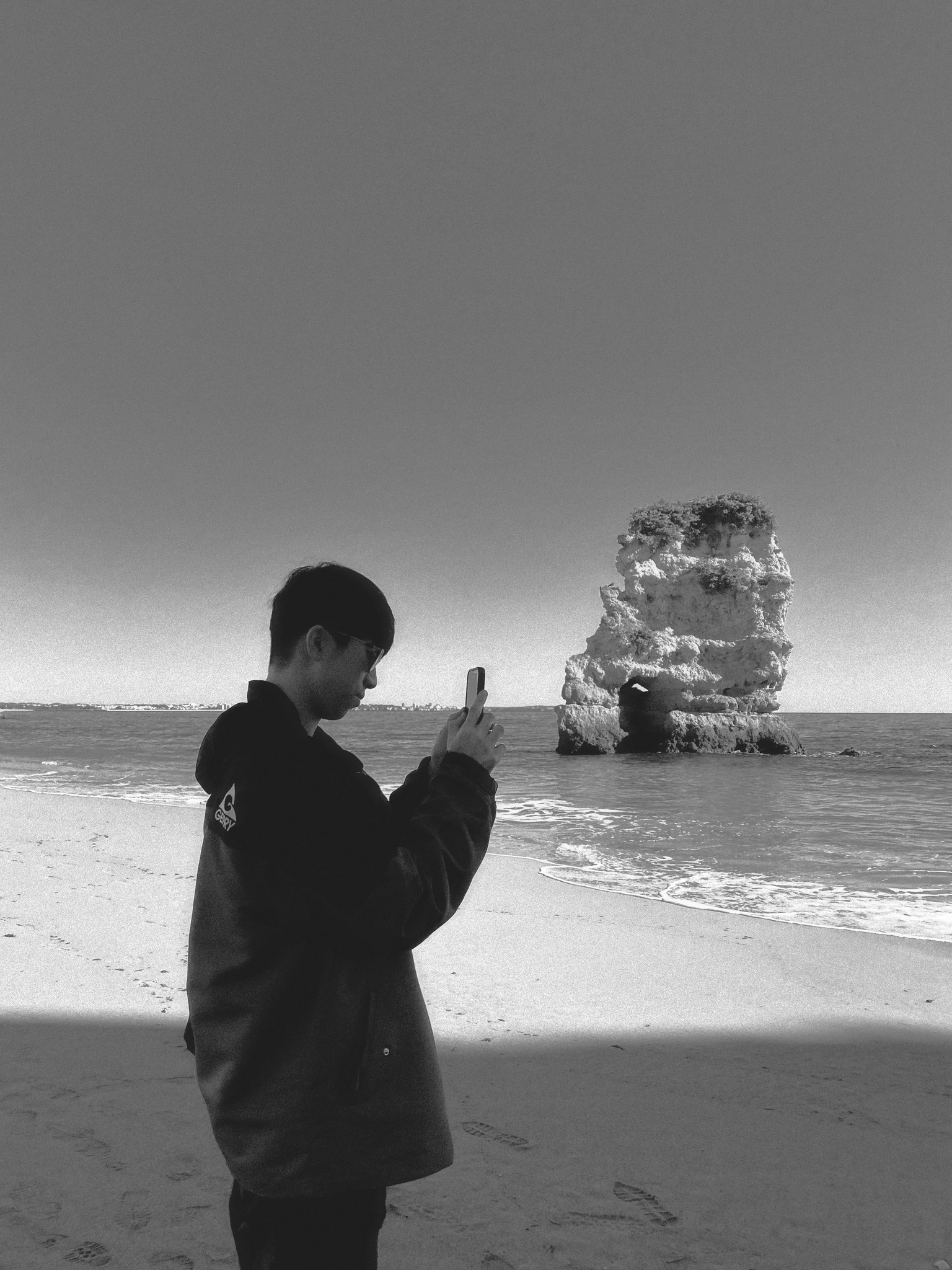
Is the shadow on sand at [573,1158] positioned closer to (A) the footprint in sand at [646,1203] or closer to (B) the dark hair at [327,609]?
(A) the footprint in sand at [646,1203]

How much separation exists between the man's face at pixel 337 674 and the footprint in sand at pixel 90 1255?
1.97 m

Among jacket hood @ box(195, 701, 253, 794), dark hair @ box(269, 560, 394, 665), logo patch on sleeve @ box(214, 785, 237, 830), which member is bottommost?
logo patch on sleeve @ box(214, 785, 237, 830)

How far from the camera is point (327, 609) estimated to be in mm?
1576

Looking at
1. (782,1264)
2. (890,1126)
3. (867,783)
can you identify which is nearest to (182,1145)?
(782,1264)

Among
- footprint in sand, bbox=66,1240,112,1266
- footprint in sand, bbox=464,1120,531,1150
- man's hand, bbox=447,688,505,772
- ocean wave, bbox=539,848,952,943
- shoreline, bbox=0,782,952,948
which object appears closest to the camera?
man's hand, bbox=447,688,505,772

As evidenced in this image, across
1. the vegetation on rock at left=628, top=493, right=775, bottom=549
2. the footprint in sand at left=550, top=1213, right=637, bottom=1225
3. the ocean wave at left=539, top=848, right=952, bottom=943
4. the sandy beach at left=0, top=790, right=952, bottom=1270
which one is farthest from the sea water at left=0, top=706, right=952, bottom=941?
→ the vegetation on rock at left=628, top=493, right=775, bottom=549

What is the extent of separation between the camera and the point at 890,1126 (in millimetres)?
3320

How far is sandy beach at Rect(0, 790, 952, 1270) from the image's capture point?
2543 millimetres

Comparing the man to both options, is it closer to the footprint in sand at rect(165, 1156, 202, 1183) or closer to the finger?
the finger

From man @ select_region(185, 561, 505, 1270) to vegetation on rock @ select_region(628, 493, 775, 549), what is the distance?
39072 millimetres

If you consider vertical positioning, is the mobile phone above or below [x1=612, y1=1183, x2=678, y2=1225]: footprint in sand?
above

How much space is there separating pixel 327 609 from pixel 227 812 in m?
0.43

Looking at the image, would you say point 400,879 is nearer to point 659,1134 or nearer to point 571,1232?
point 571,1232

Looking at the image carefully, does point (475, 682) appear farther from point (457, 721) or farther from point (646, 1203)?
point (646, 1203)
